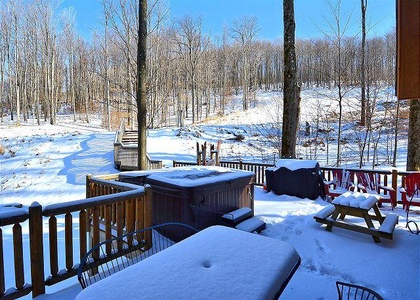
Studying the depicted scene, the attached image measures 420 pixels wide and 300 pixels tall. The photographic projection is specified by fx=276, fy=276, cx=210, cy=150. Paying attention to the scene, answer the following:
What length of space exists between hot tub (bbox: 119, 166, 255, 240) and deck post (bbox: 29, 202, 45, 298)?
192 centimetres

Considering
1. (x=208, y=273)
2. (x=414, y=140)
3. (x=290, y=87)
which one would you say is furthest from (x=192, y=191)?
(x=414, y=140)

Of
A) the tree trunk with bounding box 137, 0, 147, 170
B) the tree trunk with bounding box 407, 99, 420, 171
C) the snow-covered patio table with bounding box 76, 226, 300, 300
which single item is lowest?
the snow-covered patio table with bounding box 76, 226, 300, 300

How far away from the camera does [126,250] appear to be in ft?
12.1

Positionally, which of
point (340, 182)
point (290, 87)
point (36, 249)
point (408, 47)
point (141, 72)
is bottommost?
point (36, 249)

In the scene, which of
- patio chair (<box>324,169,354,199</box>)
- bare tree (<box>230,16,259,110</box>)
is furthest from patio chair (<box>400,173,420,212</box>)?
bare tree (<box>230,16,259,110</box>)

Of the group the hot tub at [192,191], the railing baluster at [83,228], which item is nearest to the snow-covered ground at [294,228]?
the railing baluster at [83,228]

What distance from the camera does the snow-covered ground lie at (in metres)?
3.17

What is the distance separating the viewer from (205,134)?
20953 mm

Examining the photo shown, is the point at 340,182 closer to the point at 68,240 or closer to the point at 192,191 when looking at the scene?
the point at 192,191

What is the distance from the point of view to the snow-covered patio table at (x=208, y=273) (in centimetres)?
117

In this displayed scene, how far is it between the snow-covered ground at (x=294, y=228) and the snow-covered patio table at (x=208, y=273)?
1819 millimetres

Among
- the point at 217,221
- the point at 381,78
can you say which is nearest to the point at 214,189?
the point at 217,221

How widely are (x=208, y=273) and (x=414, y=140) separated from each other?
27.7 ft

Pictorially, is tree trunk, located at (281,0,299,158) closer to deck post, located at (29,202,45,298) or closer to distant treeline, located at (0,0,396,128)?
deck post, located at (29,202,45,298)
